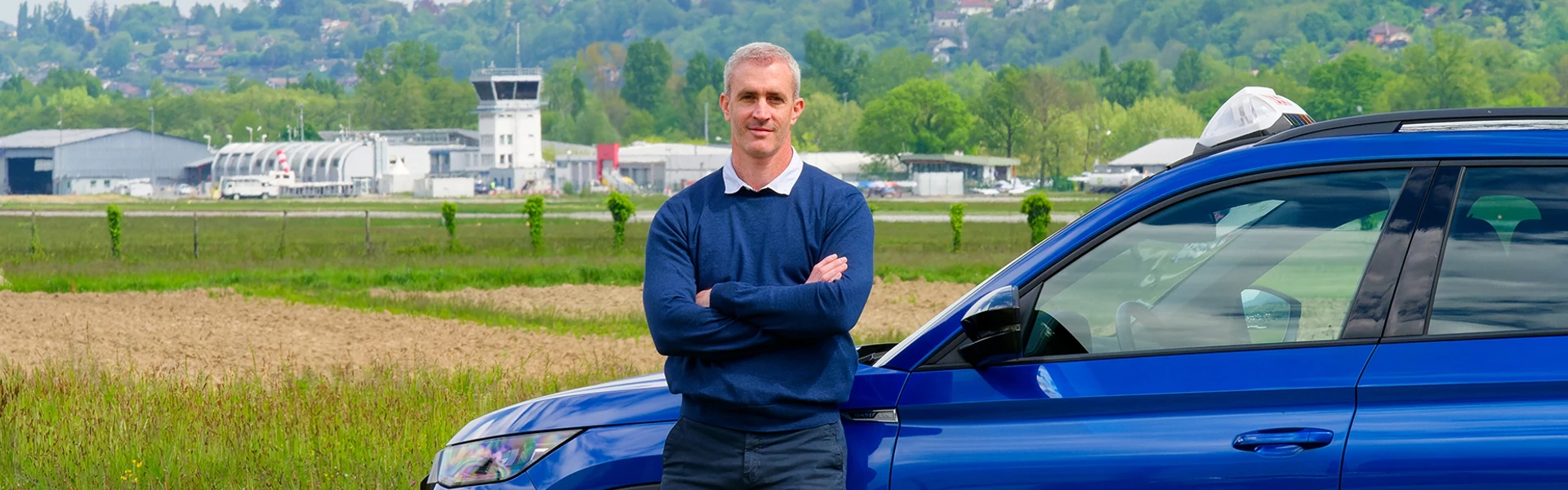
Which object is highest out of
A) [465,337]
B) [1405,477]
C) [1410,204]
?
[1410,204]

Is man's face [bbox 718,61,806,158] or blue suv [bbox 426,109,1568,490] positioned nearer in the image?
blue suv [bbox 426,109,1568,490]

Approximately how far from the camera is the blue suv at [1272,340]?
319 cm

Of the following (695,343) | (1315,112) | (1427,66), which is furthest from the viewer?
(1315,112)

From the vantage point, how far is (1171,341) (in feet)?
11.6

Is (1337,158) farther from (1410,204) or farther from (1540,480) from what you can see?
(1540,480)

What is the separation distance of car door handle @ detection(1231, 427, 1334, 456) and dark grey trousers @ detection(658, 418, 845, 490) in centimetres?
87

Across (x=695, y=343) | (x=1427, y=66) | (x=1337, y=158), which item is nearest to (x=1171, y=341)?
(x=1337, y=158)

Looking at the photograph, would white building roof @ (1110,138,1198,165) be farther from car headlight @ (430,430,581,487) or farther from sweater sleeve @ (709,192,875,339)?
sweater sleeve @ (709,192,875,339)

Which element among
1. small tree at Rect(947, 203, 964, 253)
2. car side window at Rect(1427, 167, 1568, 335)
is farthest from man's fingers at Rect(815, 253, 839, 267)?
small tree at Rect(947, 203, 964, 253)

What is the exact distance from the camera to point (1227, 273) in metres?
3.67

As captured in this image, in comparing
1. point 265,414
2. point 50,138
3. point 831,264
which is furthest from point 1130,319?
point 50,138

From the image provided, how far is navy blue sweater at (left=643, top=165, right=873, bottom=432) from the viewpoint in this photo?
347 centimetres

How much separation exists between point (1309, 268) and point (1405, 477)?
0.58 meters

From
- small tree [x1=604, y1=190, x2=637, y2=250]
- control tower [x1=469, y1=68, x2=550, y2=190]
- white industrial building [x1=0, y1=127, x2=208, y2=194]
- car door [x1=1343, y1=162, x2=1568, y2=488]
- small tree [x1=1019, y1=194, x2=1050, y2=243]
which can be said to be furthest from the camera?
white industrial building [x1=0, y1=127, x2=208, y2=194]
